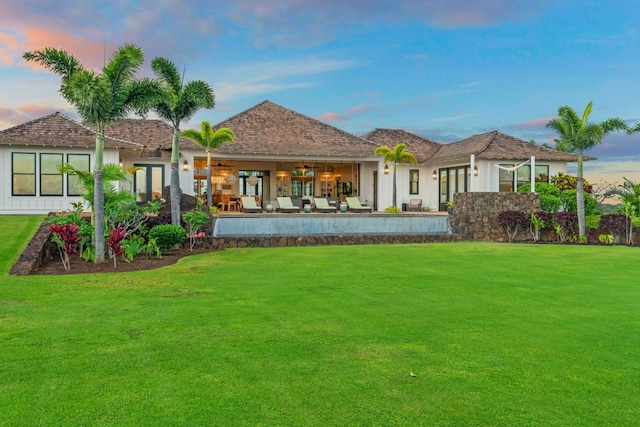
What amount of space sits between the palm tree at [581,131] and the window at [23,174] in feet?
71.2

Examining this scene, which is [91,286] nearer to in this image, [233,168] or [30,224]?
[30,224]

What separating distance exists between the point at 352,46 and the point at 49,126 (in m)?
13.5

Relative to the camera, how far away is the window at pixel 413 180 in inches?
1182

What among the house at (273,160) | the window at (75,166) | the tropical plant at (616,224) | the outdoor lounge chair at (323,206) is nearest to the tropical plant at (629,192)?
the tropical plant at (616,224)

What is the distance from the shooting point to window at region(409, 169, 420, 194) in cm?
3003

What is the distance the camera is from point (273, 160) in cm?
2736

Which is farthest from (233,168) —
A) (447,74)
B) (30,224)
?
(30,224)

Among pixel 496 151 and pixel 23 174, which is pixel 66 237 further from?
pixel 496 151

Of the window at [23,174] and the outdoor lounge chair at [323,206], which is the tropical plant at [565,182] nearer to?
the outdoor lounge chair at [323,206]

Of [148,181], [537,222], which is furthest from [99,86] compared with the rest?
[537,222]

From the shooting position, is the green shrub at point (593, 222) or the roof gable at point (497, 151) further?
the roof gable at point (497, 151)

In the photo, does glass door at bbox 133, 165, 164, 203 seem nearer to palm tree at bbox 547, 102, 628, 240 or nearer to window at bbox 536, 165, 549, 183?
palm tree at bbox 547, 102, 628, 240

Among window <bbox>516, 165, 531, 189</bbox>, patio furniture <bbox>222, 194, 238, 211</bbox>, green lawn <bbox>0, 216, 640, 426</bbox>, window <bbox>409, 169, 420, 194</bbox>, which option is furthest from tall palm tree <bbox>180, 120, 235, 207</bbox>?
window <bbox>516, 165, 531, 189</bbox>

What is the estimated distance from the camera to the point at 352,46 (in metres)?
22.6
